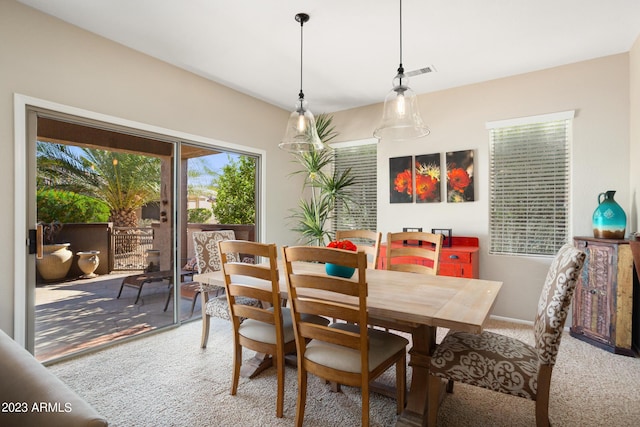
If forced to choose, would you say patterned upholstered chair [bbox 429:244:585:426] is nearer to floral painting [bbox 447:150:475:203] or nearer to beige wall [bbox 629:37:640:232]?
beige wall [bbox 629:37:640:232]

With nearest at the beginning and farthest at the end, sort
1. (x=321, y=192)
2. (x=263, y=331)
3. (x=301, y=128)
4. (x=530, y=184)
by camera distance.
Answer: (x=263, y=331), (x=301, y=128), (x=530, y=184), (x=321, y=192)

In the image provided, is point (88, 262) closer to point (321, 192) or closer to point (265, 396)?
point (265, 396)

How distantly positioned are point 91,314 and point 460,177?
13.2ft

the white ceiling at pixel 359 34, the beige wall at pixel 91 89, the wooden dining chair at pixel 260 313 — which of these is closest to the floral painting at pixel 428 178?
the white ceiling at pixel 359 34

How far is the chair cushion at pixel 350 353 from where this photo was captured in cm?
159

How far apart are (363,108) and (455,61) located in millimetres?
1544

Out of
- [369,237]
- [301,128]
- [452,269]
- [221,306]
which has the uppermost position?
[301,128]

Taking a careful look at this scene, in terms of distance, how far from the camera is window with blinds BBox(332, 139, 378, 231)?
15.1 ft

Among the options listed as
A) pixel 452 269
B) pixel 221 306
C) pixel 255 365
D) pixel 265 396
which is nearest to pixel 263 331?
pixel 265 396

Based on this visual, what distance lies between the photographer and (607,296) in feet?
9.11

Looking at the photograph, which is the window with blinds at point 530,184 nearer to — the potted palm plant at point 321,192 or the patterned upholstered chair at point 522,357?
the potted palm plant at point 321,192

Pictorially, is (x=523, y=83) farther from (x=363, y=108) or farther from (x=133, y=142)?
(x=133, y=142)

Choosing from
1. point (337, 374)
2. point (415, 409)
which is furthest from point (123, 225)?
point (415, 409)

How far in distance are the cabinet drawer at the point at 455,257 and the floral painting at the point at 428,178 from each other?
809 mm
